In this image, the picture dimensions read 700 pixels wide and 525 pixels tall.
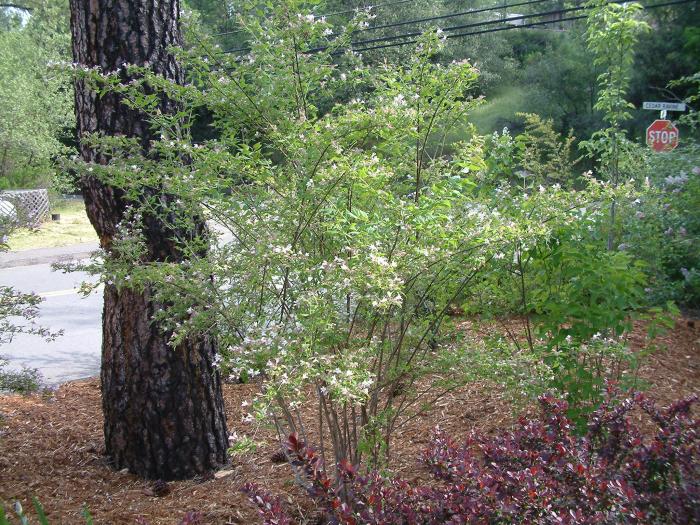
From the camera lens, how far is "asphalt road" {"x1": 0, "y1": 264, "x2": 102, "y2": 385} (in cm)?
733

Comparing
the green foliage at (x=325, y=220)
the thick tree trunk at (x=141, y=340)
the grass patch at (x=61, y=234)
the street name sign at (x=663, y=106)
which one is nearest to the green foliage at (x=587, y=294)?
the green foliage at (x=325, y=220)

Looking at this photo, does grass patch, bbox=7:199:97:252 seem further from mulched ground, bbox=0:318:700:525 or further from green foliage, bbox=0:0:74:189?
mulched ground, bbox=0:318:700:525

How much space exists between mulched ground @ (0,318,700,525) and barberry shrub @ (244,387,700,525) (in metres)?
1.05

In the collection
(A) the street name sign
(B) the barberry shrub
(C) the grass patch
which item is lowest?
(C) the grass patch

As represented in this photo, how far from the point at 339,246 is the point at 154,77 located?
110 centimetres

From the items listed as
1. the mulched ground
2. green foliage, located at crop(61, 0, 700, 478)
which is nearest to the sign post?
the mulched ground

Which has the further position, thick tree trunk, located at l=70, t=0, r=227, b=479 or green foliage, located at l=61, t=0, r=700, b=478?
thick tree trunk, located at l=70, t=0, r=227, b=479

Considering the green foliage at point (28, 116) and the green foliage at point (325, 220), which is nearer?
the green foliage at point (325, 220)

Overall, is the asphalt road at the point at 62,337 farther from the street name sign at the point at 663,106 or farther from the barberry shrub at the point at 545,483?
the street name sign at the point at 663,106

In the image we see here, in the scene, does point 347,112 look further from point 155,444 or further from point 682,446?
point 155,444

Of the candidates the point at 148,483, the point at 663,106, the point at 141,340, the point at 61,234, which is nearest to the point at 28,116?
the point at 61,234

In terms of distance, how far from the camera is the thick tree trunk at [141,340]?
13.6 ft

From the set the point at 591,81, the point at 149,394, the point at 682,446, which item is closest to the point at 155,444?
the point at 149,394

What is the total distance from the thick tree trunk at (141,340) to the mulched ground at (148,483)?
19 cm
